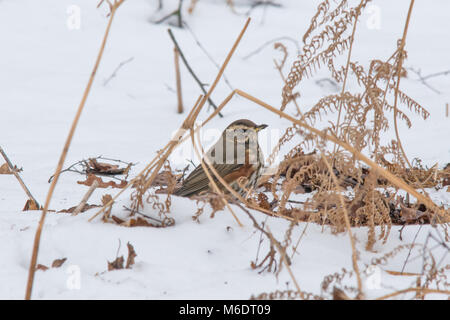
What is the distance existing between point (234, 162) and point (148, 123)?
2389 mm

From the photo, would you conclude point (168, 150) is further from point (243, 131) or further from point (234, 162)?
point (243, 131)

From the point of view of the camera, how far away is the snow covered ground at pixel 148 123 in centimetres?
280

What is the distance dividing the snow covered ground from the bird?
0.56 meters

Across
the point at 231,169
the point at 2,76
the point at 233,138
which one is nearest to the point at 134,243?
the point at 231,169

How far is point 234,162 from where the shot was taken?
4848 mm

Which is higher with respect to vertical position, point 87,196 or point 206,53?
point 206,53

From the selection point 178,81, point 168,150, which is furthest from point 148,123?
point 168,150

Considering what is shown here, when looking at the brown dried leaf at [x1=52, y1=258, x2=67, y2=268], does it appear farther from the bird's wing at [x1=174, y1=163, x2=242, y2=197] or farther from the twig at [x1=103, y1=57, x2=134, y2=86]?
the twig at [x1=103, y1=57, x2=134, y2=86]

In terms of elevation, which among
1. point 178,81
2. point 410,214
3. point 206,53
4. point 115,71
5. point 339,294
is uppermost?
point 206,53

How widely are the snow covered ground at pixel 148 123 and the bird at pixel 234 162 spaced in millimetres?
560

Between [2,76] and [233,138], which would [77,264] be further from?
[2,76]

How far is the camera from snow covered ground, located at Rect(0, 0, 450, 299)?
280 cm

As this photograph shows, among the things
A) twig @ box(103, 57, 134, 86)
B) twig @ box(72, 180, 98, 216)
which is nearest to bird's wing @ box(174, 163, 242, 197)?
twig @ box(72, 180, 98, 216)

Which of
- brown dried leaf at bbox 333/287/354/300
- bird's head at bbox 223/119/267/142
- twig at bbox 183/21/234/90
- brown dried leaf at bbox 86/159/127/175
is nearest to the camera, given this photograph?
brown dried leaf at bbox 333/287/354/300
